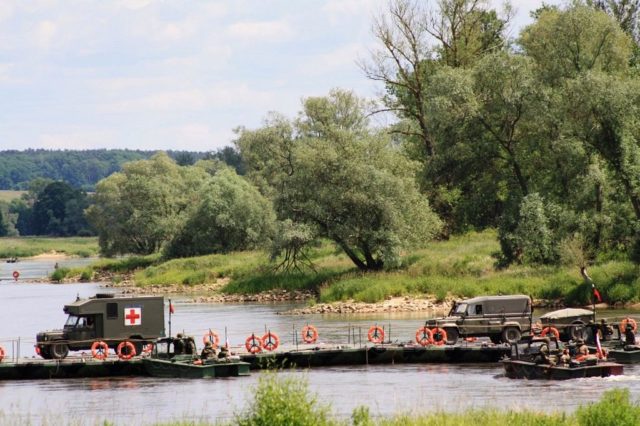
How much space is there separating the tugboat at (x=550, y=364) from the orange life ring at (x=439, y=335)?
735cm

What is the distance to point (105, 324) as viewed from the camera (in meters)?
56.9

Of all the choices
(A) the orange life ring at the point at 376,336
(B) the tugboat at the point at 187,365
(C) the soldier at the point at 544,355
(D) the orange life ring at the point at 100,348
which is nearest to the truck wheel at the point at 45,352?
(D) the orange life ring at the point at 100,348

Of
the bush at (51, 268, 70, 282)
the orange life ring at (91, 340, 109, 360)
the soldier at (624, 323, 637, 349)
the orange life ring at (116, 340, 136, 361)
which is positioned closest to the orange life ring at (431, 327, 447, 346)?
the soldier at (624, 323, 637, 349)

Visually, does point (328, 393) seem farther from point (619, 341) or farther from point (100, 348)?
point (619, 341)

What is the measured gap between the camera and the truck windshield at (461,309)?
59406 mm

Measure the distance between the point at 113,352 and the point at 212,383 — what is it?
993 centimetres

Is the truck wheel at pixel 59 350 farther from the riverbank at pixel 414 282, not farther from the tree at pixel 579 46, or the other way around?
the tree at pixel 579 46

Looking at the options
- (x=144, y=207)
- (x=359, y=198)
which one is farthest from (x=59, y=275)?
(x=359, y=198)

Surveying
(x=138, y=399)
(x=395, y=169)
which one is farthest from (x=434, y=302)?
(x=138, y=399)

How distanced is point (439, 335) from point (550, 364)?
10353mm

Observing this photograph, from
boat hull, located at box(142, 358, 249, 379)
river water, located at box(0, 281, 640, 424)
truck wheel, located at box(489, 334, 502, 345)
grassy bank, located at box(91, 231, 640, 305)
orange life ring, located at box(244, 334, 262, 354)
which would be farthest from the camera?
grassy bank, located at box(91, 231, 640, 305)

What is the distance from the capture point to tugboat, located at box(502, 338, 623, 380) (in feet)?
157

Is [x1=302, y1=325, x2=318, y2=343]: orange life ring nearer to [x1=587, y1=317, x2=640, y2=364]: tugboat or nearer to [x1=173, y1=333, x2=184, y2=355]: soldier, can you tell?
[x1=173, y1=333, x2=184, y2=355]: soldier

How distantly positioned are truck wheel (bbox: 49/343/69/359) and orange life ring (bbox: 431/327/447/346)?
17.4 m
